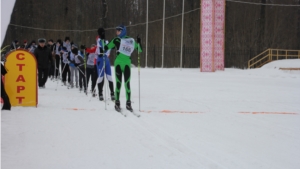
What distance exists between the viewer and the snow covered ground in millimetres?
5289

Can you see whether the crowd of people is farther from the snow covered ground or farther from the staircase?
the staircase

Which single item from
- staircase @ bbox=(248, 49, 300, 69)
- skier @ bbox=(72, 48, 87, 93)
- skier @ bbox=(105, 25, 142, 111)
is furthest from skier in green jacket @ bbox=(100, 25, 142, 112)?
staircase @ bbox=(248, 49, 300, 69)

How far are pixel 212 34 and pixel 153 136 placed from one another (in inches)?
929

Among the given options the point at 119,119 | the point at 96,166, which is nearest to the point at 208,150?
the point at 96,166

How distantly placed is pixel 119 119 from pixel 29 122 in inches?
69.6

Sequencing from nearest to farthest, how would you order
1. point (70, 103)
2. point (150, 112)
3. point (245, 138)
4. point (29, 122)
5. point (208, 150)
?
point (208, 150) < point (245, 138) < point (29, 122) < point (150, 112) < point (70, 103)

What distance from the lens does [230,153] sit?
5820 millimetres

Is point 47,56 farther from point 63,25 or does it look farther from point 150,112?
point 63,25

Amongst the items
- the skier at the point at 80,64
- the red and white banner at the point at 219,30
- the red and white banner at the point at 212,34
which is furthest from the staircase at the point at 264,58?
the skier at the point at 80,64

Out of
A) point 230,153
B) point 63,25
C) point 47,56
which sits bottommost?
point 230,153

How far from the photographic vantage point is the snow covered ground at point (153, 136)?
208 inches

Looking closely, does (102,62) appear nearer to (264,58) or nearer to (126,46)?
(126,46)

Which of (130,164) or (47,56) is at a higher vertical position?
(47,56)

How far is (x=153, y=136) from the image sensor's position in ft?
22.2
